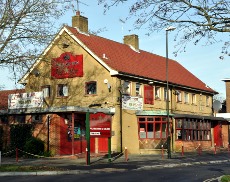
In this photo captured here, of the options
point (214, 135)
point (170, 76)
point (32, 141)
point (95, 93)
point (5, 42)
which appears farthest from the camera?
point (214, 135)

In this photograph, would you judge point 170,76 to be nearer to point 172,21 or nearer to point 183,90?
point 183,90

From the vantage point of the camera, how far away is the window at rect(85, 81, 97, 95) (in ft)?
109

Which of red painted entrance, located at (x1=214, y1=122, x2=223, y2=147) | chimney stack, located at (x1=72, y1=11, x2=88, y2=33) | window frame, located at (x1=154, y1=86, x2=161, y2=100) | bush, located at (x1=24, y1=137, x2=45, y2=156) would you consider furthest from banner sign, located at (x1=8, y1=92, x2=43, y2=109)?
red painted entrance, located at (x1=214, y1=122, x2=223, y2=147)

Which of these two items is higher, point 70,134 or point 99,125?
point 99,125

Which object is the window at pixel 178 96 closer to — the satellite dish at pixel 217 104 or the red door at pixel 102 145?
the satellite dish at pixel 217 104

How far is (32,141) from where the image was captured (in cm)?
2853

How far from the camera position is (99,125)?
24438 mm

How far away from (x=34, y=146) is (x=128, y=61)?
1180 cm

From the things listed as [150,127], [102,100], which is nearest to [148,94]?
[150,127]

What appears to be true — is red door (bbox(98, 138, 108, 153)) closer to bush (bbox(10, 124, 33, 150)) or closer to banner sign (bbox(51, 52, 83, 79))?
bush (bbox(10, 124, 33, 150))

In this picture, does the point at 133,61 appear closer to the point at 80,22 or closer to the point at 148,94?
the point at 148,94

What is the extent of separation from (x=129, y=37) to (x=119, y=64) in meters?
8.50

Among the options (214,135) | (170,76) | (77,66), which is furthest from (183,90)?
(77,66)

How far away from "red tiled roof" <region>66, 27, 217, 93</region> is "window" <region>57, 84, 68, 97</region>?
167 inches
